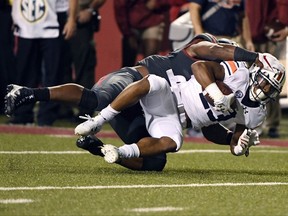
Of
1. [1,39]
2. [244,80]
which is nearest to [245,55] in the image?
[244,80]

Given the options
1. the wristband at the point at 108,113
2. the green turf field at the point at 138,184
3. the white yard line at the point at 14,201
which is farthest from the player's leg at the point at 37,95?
the white yard line at the point at 14,201

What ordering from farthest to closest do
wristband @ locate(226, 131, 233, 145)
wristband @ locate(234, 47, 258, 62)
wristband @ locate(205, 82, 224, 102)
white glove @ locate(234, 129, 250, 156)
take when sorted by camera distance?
wristband @ locate(226, 131, 233, 145) < white glove @ locate(234, 129, 250, 156) < wristband @ locate(234, 47, 258, 62) < wristband @ locate(205, 82, 224, 102)

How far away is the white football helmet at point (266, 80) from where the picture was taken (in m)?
7.99

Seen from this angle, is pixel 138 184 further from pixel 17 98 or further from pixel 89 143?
pixel 17 98

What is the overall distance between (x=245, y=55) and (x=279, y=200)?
1417mm

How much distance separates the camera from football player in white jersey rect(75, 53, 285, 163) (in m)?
7.92

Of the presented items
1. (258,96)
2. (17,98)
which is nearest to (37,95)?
(17,98)

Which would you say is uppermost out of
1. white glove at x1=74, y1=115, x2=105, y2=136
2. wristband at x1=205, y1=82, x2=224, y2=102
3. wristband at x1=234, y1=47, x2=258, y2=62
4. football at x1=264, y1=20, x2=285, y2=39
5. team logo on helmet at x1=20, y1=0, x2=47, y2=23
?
wristband at x1=234, y1=47, x2=258, y2=62

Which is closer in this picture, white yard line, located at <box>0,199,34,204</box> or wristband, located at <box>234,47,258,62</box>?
white yard line, located at <box>0,199,34,204</box>

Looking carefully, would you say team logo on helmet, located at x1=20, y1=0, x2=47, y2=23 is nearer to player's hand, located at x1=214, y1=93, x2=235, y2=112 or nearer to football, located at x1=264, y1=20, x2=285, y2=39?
football, located at x1=264, y1=20, x2=285, y2=39

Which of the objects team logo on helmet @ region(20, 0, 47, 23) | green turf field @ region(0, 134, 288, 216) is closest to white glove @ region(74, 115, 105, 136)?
green turf field @ region(0, 134, 288, 216)

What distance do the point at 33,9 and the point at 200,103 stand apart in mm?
4211

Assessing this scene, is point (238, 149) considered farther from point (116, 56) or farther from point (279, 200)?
point (116, 56)

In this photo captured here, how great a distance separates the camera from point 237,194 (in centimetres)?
714
